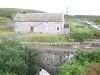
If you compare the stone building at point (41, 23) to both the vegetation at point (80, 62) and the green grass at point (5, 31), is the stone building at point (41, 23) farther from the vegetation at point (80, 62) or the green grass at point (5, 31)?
the vegetation at point (80, 62)

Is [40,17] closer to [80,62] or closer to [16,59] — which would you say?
[80,62]

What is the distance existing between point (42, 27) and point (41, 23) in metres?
0.72

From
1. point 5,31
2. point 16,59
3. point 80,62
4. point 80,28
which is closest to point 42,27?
point 5,31

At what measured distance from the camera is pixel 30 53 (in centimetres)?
3372

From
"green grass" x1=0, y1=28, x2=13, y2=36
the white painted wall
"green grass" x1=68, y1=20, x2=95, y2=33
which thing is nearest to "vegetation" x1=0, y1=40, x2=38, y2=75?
"green grass" x1=0, y1=28, x2=13, y2=36

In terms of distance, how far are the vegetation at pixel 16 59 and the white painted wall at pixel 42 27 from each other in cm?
2594

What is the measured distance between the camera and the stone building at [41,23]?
61156 mm

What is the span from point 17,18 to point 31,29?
3095 mm

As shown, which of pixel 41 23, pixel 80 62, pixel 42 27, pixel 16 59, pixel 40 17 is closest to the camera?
pixel 16 59

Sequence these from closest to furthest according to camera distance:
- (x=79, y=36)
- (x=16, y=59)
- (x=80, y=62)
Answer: (x=16, y=59) → (x=80, y=62) → (x=79, y=36)

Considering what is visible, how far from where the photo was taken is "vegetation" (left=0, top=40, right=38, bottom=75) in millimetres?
29672

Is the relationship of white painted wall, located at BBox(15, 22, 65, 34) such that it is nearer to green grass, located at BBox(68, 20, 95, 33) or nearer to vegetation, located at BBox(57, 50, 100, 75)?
green grass, located at BBox(68, 20, 95, 33)

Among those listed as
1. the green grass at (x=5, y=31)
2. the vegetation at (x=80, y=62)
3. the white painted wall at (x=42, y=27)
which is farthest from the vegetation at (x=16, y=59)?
the white painted wall at (x=42, y=27)

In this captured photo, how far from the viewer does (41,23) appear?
201 feet
